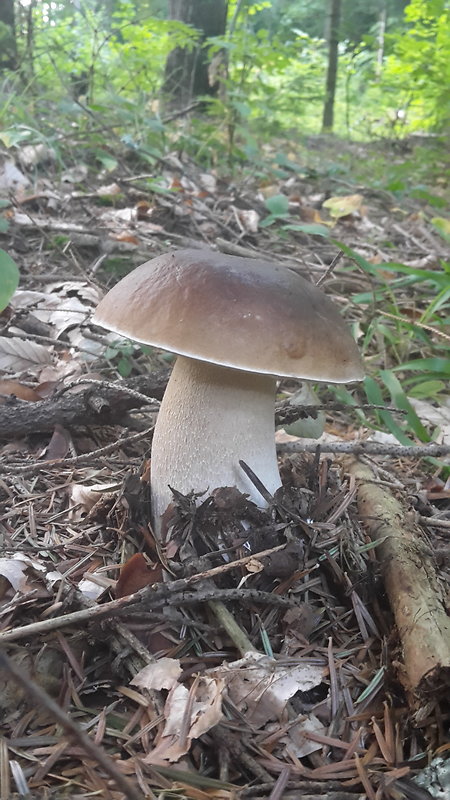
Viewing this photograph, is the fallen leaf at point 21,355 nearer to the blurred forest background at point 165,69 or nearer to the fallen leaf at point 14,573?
the fallen leaf at point 14,573

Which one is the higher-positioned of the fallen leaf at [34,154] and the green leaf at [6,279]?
the fallen leaf at [34,154]

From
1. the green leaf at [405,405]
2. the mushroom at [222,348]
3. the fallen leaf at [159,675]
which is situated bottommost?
the fallen leaf at [159,675]

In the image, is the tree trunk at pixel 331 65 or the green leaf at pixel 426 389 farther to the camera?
the tree trunk at pixel 331 65

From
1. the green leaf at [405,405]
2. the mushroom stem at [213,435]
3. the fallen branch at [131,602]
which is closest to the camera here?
the fallen branch at [131,602]

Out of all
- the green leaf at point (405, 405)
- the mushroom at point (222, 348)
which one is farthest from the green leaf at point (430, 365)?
the mushroom at point (222, 348)

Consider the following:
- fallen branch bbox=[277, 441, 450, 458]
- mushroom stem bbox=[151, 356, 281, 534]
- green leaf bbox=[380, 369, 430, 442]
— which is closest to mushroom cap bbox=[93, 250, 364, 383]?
mushroom stem bbox=[151, 356, 281, 534]

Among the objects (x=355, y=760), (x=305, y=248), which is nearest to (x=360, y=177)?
(x=305, y=248)

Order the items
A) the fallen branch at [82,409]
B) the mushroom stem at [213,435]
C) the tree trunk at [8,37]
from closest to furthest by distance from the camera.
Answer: the mushroom stem at [213,435] < the fallen branch at [82,409] < the tree trunk at [8,37]
